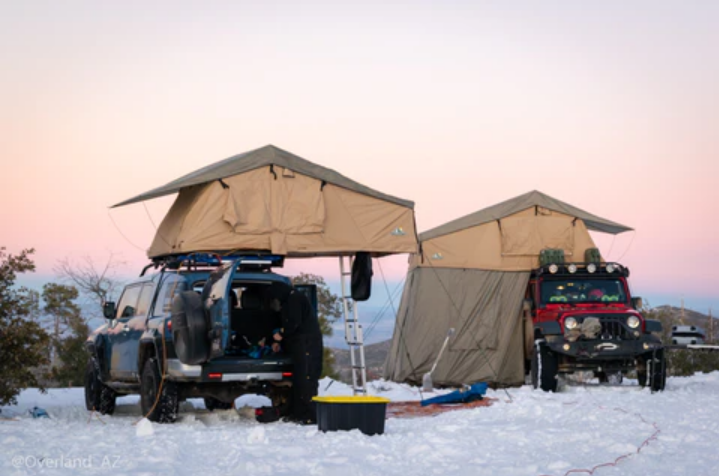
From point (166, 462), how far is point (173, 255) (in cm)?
687

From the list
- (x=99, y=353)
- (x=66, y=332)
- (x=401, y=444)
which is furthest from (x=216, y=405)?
(x=66, y=332)

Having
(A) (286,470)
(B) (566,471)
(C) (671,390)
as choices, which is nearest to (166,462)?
(A) (286,470)

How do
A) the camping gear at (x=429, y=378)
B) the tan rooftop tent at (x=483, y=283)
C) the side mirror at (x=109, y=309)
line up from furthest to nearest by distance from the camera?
the tan rooftop tent at (x=483, y=283) < the camping gear at (x=429, y=378) < the side mirror at (x=109, y=309)

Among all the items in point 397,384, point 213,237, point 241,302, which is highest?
point 213,237

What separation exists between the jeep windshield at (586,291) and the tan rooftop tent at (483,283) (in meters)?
1.91

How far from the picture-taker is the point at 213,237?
14078 mm

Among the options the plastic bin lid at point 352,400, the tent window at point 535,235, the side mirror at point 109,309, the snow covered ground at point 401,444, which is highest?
the tent window at point 535,235

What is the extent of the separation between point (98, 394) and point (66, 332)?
16.5 m

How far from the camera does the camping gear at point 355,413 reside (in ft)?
34.1

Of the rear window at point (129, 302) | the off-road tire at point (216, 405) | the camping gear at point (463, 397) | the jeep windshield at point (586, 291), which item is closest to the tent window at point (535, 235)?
the jeep windshield at point (586, 291)

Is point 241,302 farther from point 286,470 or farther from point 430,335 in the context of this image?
point 430,335

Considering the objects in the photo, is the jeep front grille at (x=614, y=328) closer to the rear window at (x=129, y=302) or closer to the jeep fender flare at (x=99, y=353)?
the rear window at (x=129, y=302)

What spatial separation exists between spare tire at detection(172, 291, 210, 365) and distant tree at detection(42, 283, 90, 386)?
14212 millimetres

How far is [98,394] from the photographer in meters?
14.6
